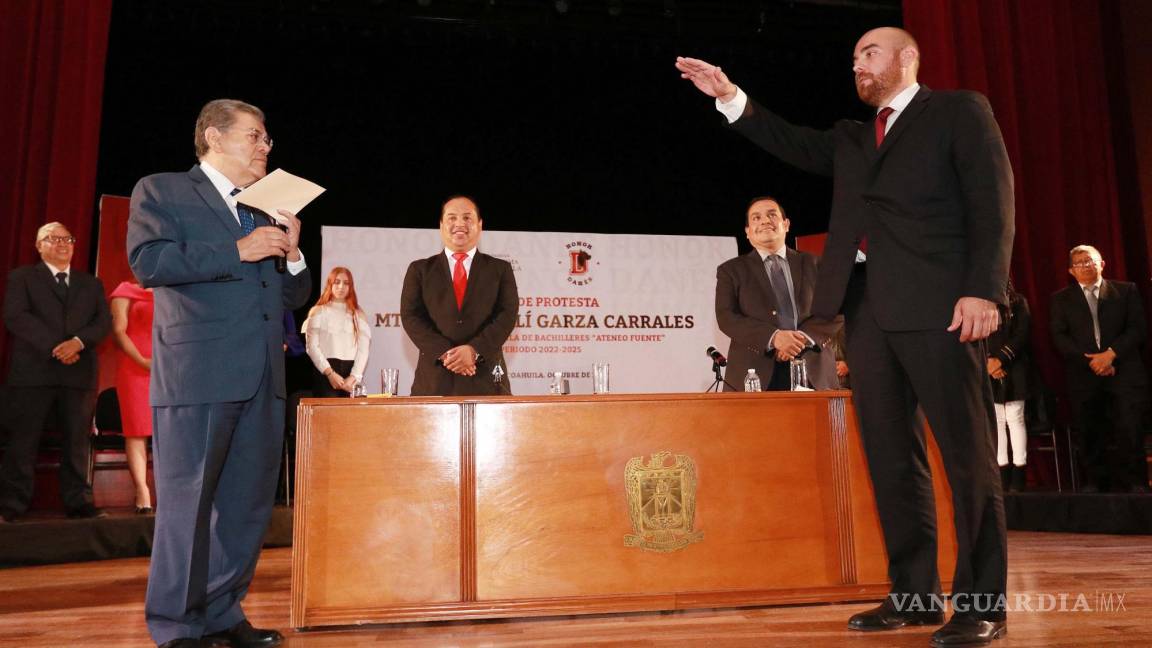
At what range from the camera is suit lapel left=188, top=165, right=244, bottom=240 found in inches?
90.0

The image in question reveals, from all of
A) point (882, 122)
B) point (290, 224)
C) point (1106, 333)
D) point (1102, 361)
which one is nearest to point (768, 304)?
point (882, 122)

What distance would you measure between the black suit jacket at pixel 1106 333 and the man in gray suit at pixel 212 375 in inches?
198

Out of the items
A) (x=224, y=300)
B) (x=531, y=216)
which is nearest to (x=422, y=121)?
(x=531, y=216)

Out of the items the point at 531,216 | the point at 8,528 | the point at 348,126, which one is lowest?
the point at 8,528

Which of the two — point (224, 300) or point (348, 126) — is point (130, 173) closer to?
point (348, 126)

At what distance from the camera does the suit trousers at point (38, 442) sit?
4617 mm

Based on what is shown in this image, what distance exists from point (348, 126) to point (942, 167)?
A: 5.71 meters

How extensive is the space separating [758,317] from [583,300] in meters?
3.41

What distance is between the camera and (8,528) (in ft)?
14.1

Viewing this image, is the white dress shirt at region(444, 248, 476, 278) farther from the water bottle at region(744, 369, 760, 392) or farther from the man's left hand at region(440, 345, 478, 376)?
the water bottle at region(744, 369, 760, 392)

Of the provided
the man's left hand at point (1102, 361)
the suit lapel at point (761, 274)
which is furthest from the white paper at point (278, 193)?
the man's left hand at point (1102, 361)

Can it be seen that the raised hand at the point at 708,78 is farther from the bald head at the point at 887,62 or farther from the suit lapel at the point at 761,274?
the suit lapel at the point at 761,274

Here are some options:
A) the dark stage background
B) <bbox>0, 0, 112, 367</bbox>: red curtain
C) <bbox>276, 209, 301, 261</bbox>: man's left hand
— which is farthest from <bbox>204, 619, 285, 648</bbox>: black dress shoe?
the dark stage background

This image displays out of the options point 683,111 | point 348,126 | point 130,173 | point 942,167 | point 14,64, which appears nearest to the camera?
point 942,167
